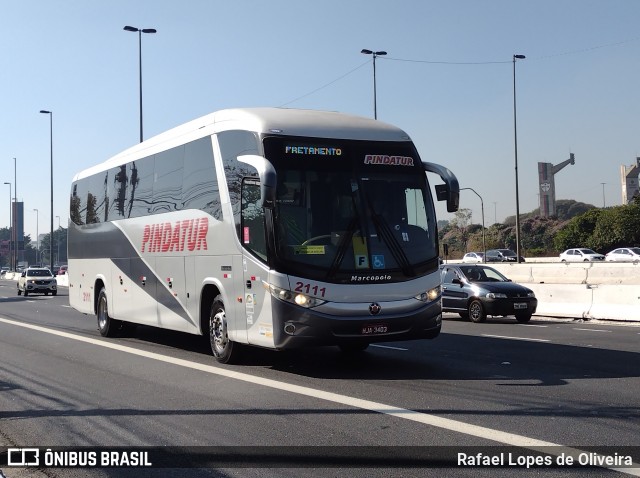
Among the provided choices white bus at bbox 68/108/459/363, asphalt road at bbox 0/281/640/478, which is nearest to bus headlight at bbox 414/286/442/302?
white bus at bbox 68/108/459/363

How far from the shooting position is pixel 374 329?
10359 mm

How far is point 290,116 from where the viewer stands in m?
11.3

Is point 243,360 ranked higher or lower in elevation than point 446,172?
lower

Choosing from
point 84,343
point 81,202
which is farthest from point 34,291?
point 84,343

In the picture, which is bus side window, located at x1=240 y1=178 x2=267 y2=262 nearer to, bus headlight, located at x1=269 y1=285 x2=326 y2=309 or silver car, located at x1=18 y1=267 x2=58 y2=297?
bus headlight, located at x1=269 y1=285 x2=326 y2=309

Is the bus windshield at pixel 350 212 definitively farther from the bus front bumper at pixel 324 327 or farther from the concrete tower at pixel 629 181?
the concrete tower at pixel 629 181

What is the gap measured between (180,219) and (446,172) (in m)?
4.60

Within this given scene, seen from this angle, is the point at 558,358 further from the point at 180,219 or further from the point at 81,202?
the point at 81,202

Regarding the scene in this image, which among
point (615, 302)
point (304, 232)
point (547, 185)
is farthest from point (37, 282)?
point (547, 185)

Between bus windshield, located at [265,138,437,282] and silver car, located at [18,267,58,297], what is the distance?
35668 millimetres

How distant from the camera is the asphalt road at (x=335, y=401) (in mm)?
6438

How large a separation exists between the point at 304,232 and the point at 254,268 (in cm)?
89

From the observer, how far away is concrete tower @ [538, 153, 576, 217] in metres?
142

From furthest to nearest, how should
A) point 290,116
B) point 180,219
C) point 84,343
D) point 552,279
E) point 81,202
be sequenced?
point 552,279 < point 81,202 < point 84,343 < point 180,219 < point 290,116
